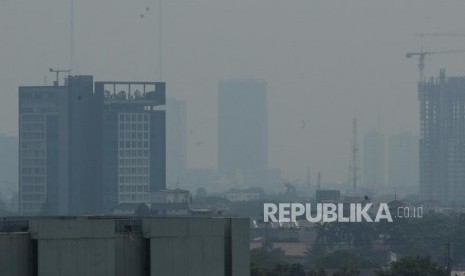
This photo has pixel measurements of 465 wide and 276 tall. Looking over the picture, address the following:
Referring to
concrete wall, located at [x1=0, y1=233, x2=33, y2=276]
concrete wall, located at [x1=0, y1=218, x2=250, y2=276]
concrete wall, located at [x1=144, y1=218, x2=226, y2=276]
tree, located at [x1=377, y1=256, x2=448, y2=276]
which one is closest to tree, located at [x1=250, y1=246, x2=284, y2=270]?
tree, located at [x1=377, y1=256, x2=448, y2=276]

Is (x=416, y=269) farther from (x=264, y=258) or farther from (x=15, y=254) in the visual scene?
(x=15, y=254)

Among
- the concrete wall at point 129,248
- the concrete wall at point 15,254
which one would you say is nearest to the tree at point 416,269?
the concrete wall at point 129,248

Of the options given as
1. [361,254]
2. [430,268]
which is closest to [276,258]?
[361,254]

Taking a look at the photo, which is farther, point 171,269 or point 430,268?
point 430,268

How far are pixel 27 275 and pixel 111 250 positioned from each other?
3.84 ft

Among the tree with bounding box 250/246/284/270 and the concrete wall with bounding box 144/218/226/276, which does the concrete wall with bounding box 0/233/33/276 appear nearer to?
the concrete wall with bounding box 144/218/226/276

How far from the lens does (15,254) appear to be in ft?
89.0

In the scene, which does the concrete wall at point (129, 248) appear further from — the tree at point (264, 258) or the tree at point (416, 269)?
the tree at point (264, 258)

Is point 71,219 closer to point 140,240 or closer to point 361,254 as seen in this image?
point 140,240

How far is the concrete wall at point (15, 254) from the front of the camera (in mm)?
26984

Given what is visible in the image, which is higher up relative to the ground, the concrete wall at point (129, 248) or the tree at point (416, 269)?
the concrete wall at point (129, 248)

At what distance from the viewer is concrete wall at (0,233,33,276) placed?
88.5 feet

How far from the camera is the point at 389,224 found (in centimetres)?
18212

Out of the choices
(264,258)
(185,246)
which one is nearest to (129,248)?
(185,246)
